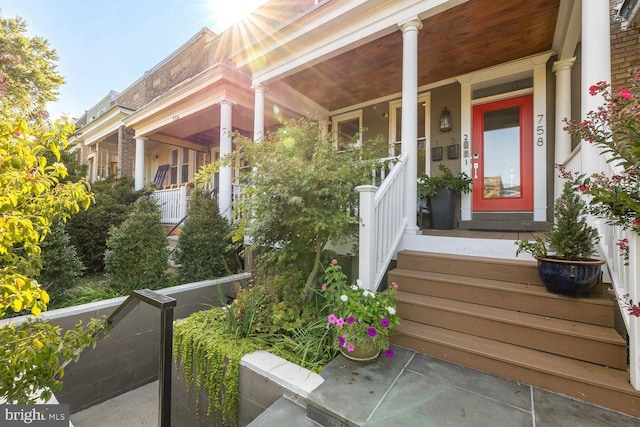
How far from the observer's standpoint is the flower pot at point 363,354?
2146 mm

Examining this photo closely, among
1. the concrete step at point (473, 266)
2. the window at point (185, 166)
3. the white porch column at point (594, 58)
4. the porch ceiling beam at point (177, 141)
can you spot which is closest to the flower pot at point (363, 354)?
the concrete step at point (473, 266)

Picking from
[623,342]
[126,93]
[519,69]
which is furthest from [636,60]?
[126,93]

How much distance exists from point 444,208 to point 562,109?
202 centimetres

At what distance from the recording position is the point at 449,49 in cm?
427

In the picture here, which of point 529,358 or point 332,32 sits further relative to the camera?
point 332,32

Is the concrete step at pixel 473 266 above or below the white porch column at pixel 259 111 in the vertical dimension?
below

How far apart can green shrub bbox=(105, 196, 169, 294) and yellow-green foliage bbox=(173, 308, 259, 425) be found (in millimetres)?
Answer: 1563

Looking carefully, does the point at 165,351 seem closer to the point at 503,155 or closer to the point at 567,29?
the point at 503,155

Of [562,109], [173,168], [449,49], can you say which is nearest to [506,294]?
[562,109]

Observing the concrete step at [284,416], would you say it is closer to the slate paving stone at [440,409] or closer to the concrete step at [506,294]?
the slate paving stone at [440,409]

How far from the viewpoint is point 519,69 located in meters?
4.44

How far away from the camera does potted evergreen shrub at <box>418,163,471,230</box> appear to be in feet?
15.1

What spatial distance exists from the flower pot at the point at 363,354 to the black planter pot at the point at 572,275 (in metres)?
1.44

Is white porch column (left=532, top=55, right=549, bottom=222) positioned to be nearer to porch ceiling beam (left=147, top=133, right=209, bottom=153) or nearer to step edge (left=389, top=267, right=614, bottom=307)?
step edge (left=389, top=267, right=614, bottom=307)
